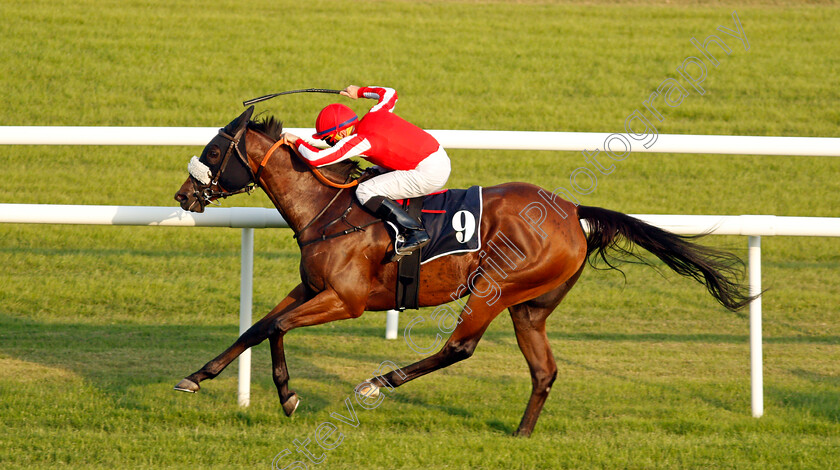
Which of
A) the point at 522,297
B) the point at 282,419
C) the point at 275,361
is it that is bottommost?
the point at 282,419

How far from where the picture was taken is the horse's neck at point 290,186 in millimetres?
4312

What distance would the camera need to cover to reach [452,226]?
13.8ft

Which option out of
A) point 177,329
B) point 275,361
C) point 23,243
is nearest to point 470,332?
point 275,361

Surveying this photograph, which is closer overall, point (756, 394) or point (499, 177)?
point (756, 394)

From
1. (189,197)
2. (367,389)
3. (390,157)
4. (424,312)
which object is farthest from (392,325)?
(189,197)

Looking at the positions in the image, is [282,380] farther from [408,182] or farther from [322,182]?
[408,182]

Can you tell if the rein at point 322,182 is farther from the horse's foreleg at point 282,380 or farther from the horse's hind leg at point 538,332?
the horse's hind leg at point 538,332

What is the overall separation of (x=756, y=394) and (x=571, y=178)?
5798 millimetres

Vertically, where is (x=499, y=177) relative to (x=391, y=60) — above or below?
below

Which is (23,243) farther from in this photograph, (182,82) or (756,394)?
(756,394)

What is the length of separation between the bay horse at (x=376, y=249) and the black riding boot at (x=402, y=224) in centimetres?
9

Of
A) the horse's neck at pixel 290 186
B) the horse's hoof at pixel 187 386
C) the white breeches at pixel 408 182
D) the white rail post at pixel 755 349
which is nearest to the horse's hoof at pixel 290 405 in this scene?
the horse's hoof at pixel 187 386

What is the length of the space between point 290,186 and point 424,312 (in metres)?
2.70

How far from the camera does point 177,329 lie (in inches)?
242
